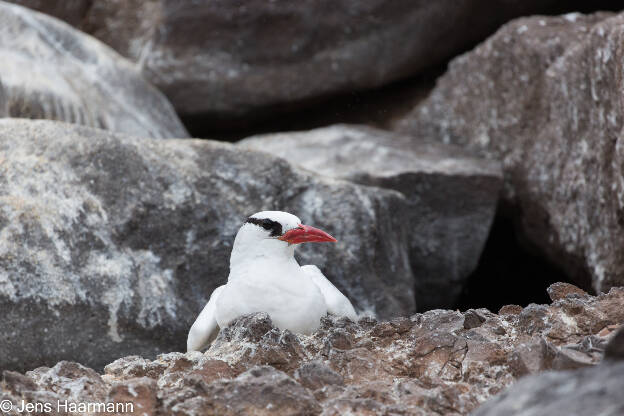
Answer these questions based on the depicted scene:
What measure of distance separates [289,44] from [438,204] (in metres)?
2.71

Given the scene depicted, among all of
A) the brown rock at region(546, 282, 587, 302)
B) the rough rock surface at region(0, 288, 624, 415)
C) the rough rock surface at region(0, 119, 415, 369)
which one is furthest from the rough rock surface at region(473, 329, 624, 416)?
the rough rock surface at region(0, 119, 415, 369)

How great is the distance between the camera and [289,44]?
961 centimetres

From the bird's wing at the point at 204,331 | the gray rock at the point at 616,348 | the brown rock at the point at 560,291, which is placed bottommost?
the bird's wing at the point at 204,331

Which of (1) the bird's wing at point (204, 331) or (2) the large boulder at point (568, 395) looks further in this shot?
(1) the bird's wing at point (204, 331)

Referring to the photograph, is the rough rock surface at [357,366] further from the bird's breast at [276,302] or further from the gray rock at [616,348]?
the gray rock at [616,348]

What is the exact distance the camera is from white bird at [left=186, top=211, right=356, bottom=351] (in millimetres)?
4770

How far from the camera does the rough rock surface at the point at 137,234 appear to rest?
18.3 ft

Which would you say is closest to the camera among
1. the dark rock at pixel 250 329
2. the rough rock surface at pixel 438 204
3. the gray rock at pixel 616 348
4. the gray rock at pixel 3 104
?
the gray rock at pixel 616 348

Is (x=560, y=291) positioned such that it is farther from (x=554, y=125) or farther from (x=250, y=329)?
(x=554, y=125)

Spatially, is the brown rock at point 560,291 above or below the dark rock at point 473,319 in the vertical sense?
above

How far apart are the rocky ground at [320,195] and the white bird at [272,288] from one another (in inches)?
15.4

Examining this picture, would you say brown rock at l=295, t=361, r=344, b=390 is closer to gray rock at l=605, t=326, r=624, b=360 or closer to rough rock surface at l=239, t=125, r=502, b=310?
gray rock at l=605, t=326, r=624, b=360

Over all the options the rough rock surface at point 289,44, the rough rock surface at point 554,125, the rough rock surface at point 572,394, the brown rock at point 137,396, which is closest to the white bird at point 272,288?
the brown rock at point 137,396

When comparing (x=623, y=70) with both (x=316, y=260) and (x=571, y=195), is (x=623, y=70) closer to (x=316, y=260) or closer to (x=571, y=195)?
(x=571, y=195)
